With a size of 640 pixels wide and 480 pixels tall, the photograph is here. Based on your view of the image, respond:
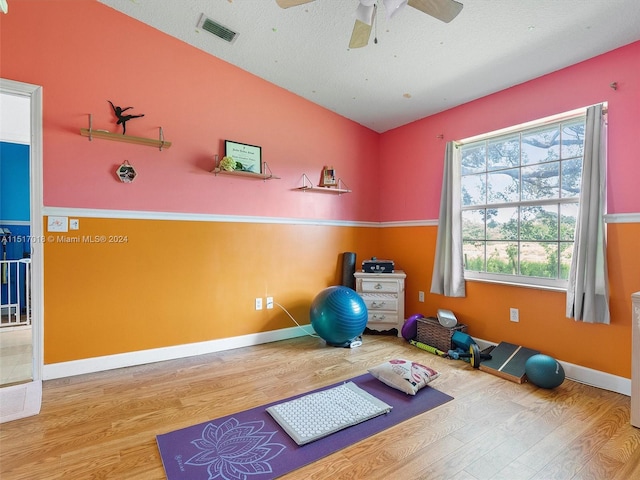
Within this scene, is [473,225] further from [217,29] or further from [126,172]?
[126,172]

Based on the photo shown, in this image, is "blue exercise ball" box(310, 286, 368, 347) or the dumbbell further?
"blue exercise ball" box(310, 286, 368, 347)

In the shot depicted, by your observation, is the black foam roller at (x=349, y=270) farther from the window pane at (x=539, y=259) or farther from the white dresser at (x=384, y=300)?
the window pane at (x=539, y=259)

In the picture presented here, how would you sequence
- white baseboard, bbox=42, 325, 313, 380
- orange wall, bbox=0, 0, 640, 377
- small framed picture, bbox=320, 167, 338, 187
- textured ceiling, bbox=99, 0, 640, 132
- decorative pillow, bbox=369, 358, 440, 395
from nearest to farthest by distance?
textured ceiling, bbox=99, 0, 640, 132
decorative pillow, bbox=369, 358, 440, 395
orange wall, bbox=0, 0, 640, 377
white baseboard, bbox=42, 325, 313, 380
small framed picture, bbox=320, 167, 338, 187

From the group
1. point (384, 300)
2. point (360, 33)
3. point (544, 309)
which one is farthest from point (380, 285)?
point (360, 33)

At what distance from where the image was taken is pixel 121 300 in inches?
104

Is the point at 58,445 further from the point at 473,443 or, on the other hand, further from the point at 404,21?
the point at 404,21

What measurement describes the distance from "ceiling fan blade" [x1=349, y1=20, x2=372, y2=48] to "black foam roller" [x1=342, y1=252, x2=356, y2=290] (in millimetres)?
2385

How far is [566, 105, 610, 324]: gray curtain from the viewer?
2.31 m

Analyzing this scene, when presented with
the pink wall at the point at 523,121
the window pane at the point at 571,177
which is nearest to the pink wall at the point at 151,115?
the pink wall at the point at 523,121

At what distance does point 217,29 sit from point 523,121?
2796 mm

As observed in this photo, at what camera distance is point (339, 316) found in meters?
2.99

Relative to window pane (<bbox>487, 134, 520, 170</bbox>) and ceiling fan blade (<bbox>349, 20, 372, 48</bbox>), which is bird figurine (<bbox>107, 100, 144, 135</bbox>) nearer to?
ceiling fan blade (<bbox>349, 20, 372, 48</bbox>)

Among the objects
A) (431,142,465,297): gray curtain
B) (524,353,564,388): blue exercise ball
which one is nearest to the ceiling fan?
(431,142,465,297): gray curtain

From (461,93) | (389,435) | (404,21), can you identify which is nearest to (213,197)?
(404,21)
